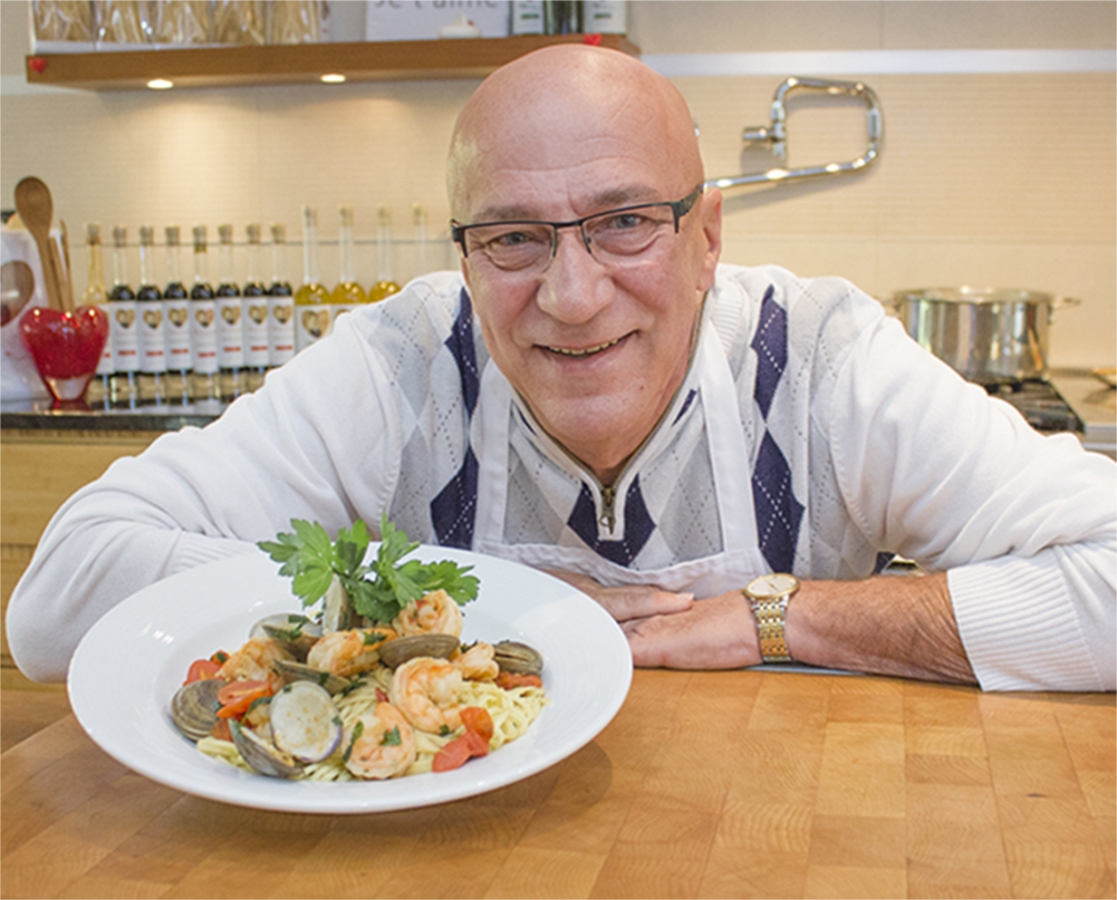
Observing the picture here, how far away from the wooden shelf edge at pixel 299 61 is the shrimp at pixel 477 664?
217cm

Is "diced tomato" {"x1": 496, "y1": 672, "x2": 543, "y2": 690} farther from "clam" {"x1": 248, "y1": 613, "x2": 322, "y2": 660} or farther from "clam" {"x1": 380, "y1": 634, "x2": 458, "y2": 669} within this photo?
"clam" {"x1": 248, "y1": 613, "x2": 322, "y2": 660}

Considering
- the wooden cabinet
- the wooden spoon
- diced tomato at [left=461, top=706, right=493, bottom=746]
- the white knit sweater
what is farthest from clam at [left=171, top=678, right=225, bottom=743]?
the wooden spoon

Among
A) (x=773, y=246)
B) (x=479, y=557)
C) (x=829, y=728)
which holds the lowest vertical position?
(x=829, y=728)

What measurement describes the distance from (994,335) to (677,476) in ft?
4.85

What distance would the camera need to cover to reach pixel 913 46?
3105mm

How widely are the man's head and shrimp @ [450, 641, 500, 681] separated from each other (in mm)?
456

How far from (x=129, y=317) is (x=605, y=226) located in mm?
2167

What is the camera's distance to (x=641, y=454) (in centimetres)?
158

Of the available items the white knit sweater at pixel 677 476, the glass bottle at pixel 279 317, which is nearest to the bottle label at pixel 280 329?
the glass bottle at pixel 279 317

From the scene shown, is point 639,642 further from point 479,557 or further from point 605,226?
point 605,226

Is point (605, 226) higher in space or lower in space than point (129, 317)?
higher

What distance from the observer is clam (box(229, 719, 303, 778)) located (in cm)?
91

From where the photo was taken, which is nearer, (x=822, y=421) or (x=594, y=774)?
(x=594, y=774)

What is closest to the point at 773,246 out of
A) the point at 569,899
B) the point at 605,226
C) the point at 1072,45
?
the point at 1072,45
